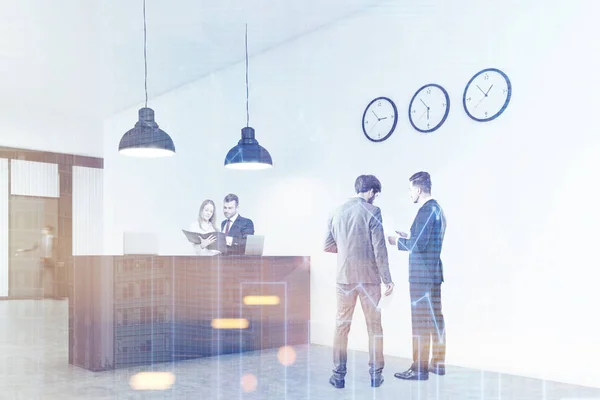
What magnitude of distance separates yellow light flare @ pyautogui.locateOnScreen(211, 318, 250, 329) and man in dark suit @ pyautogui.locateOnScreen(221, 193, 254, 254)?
Result: 1.32 feet

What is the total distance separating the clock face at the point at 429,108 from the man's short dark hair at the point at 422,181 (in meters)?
0.22

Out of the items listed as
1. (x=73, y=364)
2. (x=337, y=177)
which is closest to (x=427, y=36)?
(x=337, y=177)

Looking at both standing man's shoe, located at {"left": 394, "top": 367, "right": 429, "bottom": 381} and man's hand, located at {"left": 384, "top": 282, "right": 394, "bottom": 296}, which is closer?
standing man's shoe, located at {"left": 394, "top": 367, "right": 429, "bottom": 381}

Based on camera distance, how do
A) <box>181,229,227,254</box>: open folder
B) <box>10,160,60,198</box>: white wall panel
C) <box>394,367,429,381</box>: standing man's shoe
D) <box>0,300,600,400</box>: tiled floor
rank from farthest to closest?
<box>10,160,60,198</box>: white wall panel < <box>181,229,227,254</box>: open folder < <box>394,367,429,381</box>: standing man's shoe < <box>0,300,600,400</box>: tiled floor

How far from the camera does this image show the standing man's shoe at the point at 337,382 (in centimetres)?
204

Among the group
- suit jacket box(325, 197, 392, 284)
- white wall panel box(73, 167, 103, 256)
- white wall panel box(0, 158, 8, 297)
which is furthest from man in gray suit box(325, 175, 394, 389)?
white wall panel box(0, 158, 8, 297)

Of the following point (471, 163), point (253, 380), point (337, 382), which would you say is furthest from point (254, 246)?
point (471, 163)

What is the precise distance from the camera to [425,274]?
8.11 feet

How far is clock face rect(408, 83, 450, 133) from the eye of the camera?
2.48m

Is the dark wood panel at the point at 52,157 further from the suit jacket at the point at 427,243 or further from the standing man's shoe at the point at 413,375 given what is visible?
the standing man's shoe at the point at 413,375

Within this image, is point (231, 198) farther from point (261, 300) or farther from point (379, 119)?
point (379, 119)

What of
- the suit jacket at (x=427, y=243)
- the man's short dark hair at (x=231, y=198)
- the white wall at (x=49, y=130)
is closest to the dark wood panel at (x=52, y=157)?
the white wall at (x=49, y=130)

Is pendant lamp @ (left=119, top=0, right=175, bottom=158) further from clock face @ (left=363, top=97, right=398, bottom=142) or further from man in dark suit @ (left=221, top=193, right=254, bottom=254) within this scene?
clock face @ (left=363, top=97, right=398, bottom=142)

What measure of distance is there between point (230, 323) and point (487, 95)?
1717 millimetres
